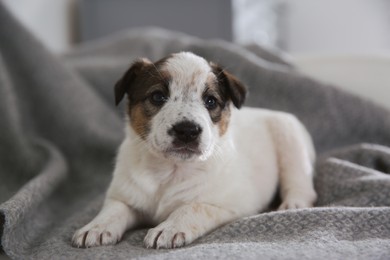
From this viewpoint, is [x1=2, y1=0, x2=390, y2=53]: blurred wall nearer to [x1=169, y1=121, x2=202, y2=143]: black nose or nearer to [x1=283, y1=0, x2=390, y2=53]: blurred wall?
[x1=283, y1=0, x2=390, y2=53]: blurred wall

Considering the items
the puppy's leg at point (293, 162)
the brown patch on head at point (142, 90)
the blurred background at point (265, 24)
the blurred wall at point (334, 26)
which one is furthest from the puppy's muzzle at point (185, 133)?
the blurred wall at point (334, 26)

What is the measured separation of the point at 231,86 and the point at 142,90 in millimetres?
378

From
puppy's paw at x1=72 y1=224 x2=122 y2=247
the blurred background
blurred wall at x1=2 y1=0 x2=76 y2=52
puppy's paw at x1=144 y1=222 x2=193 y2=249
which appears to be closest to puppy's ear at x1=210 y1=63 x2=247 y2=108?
puppy's paw at x1=144 y1=222 x2=193 y2=249

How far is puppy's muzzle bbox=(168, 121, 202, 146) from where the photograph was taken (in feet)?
5.77

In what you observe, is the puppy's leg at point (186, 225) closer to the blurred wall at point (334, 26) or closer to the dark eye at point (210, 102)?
the dark eye at point (210, 102)

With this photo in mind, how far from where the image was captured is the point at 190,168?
2029mm

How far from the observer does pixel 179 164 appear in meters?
2.00

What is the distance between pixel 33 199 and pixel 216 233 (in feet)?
2.76

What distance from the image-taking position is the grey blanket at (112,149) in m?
1.73

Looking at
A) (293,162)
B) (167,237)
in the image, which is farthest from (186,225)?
(293,162)

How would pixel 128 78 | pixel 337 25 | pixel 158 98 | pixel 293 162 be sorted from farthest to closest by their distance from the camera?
pixel 337 25 < pixel 293 162 < pixel 128 78 < pixel 158 98

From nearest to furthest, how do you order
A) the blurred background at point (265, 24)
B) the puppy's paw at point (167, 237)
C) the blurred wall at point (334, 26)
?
the puppy's paw at point (167, 237) → the blurred background at point (265, 24) → the blurred wall at point (334, 26)

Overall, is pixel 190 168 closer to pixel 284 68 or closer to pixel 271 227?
pixel 271 227

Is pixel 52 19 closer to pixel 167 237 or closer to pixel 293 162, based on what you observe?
pixel 293 162
